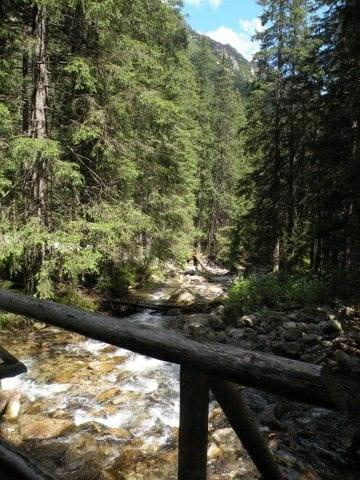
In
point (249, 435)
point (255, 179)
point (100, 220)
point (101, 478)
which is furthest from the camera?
point (255, 179)

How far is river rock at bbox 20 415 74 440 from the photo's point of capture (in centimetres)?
622

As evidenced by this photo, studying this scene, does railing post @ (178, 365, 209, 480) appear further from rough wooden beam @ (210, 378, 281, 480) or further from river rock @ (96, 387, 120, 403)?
river rock @ (96, 387, 120, 403)

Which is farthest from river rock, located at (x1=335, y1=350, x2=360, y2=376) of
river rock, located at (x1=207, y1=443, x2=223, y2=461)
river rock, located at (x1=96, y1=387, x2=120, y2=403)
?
river rock, located at (x1=96, y1=387, x2=120, y2=403)

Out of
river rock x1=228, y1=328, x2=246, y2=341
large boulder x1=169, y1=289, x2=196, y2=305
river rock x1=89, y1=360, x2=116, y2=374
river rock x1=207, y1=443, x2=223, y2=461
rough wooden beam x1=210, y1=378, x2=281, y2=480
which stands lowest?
large boulder x1=169, y1=289, x2=196, y2=305

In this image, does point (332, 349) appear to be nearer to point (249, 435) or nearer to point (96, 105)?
point (249, 435)

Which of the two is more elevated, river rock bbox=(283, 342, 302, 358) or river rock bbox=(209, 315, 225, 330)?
river rock bbox=(283, 342, 302, 358)

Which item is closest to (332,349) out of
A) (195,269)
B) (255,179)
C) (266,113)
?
(255,179)

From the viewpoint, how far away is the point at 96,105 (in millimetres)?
12461

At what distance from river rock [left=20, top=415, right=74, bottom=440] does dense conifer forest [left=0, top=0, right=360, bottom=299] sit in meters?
4.82

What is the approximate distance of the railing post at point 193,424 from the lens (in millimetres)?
2449

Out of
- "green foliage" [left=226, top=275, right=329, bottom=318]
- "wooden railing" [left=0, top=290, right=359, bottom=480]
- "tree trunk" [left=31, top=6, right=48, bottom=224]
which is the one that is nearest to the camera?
"wooden railing" [left=0, top=290, right=359, bottom=480]

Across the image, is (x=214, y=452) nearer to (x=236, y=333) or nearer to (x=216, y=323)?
(x=236, y=333)

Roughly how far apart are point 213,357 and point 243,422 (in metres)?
0.66

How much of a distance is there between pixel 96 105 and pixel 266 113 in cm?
1314
